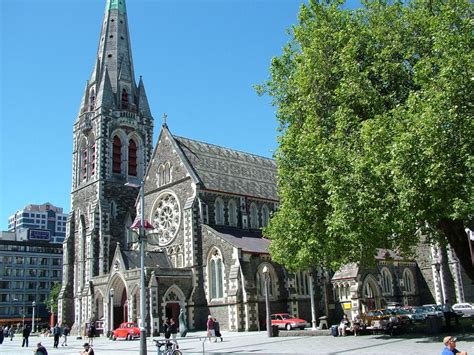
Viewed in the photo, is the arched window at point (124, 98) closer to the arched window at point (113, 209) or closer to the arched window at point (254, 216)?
the arched window at point (113, 209)

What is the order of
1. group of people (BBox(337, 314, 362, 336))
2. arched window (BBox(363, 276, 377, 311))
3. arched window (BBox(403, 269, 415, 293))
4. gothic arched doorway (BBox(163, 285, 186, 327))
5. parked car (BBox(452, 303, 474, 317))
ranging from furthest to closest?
1. arched window (BBox(403, 269, 415, 293))
2. arched window (BBox(363, 276, 377, 311))
3. parked car (BBox(452, 303, 474, 317))
4. gothic arched doorway (BBox(163, 285, 186, 327))
5. group of people (BBox(337, 314, 362, 336))

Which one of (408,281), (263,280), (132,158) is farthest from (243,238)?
(132,158)

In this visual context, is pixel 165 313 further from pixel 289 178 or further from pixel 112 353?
pixel 289 178

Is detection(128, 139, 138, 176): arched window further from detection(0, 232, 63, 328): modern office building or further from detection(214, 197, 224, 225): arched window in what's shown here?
detection(0, 232, 63, 328): modern office building

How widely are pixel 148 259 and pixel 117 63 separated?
28642mm

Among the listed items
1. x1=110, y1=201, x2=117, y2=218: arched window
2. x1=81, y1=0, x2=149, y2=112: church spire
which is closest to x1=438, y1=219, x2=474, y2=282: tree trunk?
x1=110, y1=201, x2=117, y2=218: arched window

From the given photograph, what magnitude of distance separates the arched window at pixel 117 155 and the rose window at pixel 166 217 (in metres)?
11.1

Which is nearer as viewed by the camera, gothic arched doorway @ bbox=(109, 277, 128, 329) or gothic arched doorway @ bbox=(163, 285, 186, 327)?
gothic arched doorway @ bbox=(163, 285, 186, 327)

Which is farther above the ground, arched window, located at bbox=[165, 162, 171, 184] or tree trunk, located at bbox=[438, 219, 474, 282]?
arched window, located at bbox=[165, 162, 171, 184]

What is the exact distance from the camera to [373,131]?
1925cm

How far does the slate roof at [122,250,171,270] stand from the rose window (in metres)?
1.75


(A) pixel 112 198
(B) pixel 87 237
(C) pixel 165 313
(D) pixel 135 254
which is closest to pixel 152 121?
(A) pixel 112 198

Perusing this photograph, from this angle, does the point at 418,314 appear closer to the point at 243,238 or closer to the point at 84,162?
the point at 243,238

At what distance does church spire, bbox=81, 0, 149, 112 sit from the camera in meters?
58.3
